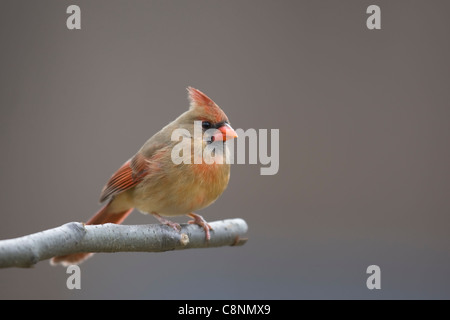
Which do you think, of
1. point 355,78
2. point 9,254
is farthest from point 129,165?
point 355,78

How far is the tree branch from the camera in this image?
122cm

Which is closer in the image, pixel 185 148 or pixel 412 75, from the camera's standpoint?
pixel 185 148

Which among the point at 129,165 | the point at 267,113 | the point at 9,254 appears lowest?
the point at 9,254

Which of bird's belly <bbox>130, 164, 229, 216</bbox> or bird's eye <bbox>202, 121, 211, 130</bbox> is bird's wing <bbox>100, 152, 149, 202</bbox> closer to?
bird's belly <bbox>130, 164, 229, 216</bbox>

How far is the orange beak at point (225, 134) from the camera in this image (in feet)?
7.18

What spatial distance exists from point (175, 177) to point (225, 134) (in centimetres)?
25

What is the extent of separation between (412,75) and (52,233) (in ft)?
10.8

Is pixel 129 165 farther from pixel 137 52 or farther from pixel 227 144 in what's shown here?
pixel 137 52

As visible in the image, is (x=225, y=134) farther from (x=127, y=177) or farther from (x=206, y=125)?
(x=127, y=177)

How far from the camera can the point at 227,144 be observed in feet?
7.72

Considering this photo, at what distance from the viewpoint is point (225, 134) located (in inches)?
86.9

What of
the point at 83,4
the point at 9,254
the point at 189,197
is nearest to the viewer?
the point at 9,254

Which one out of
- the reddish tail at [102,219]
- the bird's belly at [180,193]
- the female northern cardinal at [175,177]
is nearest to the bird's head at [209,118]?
the female northern cardinal at [175,177]
